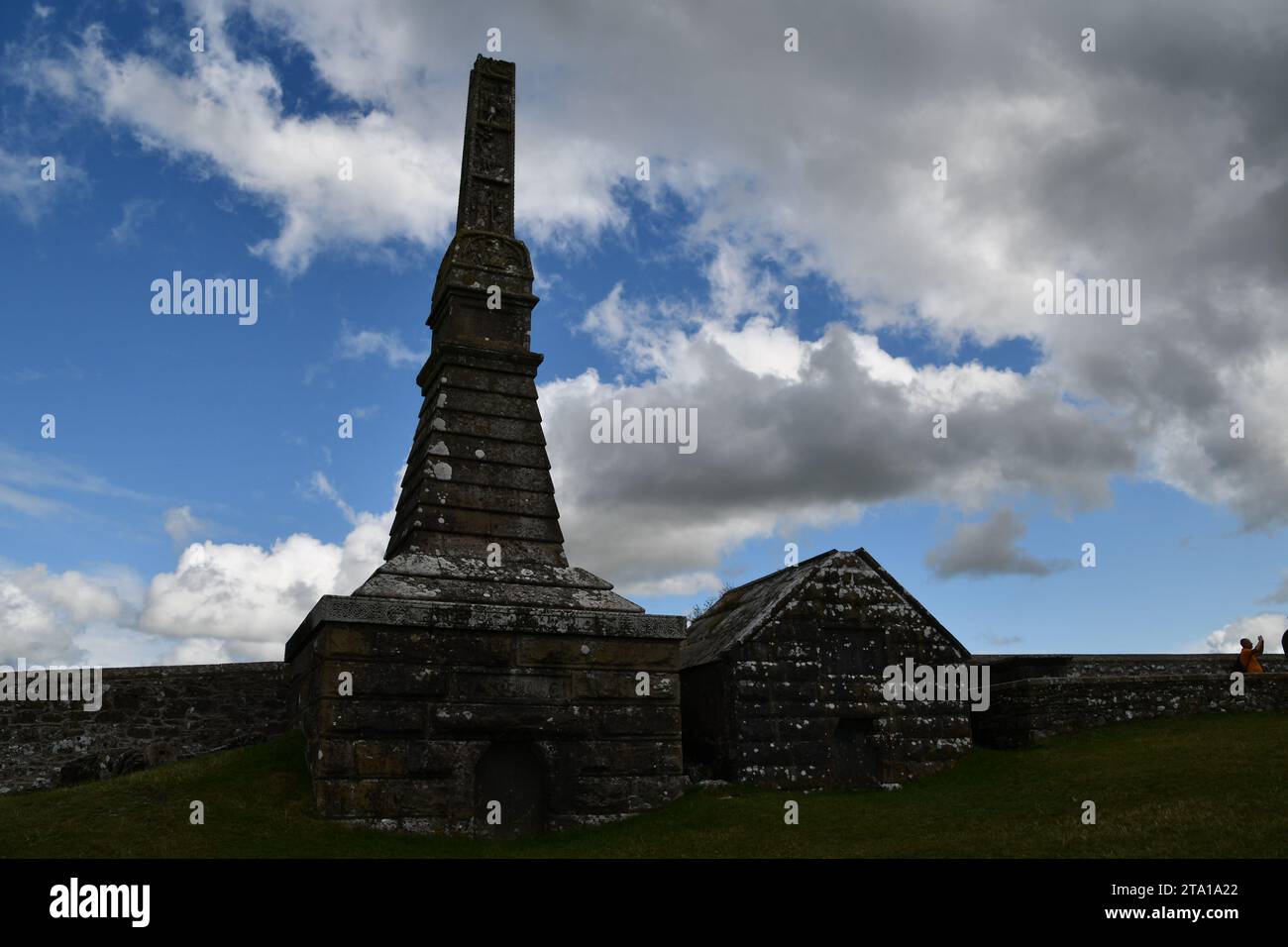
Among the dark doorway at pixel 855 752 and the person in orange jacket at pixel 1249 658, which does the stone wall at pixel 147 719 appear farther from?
the person in orange jacket at pixel 1249 658

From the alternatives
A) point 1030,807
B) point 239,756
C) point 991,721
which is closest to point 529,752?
point 239,756

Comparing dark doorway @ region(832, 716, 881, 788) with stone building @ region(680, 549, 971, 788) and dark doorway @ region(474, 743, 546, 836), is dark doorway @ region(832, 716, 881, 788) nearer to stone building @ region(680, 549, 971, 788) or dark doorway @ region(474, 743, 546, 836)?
stone building @ region(680, 549, 971, 788)

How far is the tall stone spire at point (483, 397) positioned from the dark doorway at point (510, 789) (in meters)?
2.49

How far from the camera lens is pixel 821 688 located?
568 inches

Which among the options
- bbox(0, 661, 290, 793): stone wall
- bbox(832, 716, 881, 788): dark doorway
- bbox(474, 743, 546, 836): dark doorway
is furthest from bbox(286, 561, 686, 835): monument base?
bbox(0, 661, 290, 793): stone wall

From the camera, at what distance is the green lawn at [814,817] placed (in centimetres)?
931

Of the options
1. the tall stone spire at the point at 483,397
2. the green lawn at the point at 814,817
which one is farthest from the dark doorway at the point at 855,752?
the tall stone spire at the point at 483,397

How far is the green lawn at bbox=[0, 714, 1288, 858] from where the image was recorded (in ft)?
30.6

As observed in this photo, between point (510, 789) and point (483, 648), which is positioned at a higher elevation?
point (483, 648)

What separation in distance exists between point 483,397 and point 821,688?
659 cm

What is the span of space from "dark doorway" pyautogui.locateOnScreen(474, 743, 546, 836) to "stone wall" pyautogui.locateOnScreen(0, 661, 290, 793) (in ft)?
17.2

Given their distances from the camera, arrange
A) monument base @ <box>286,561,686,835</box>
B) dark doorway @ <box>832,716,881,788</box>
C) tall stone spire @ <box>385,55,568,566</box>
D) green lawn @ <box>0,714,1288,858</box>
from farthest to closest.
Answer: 1. dark doorway @ <box>832,716,881,788</box>
2. tall stone spire @ <box>385,55,568,566</box>
3. monument base @ <box>286,561,686,835</box>
4. green lawn @ <box>0,714,1288,858</box>

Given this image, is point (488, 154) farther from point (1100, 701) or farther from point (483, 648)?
point (1100, 701)

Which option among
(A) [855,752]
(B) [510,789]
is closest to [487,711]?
(B) [510,789]
